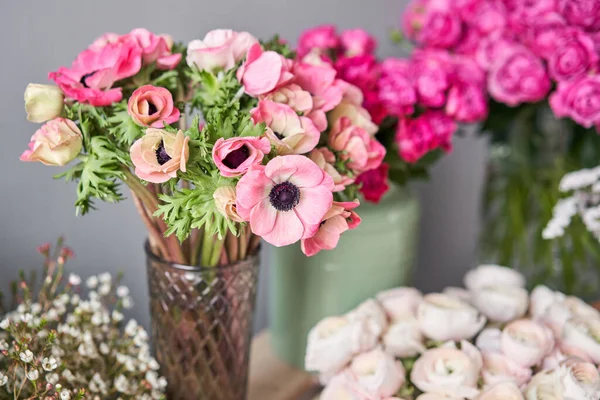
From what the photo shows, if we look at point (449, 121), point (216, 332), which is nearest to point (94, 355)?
point (216, 332)

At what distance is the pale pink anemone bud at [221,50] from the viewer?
0.50 metres

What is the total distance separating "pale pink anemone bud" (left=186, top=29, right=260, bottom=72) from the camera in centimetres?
50

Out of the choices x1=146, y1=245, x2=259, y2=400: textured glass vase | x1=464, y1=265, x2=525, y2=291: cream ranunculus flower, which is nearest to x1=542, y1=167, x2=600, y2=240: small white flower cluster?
x1=464, y1=265, x2=525, y2=291: cream ranunculus flower

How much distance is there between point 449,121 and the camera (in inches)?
27.7

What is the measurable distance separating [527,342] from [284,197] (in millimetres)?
318

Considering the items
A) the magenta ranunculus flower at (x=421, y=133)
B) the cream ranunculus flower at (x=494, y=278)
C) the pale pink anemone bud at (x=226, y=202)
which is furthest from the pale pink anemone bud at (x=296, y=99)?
the cream ranunculus flower at (x=494, y=278)

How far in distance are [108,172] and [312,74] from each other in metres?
0.19

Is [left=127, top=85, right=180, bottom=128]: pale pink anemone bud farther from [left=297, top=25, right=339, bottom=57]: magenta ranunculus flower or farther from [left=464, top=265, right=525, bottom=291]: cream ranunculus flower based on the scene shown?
[left=464, top=265, right=525, bottom=291]: cream ranunculus flower

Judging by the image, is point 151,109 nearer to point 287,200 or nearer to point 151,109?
point 151,109

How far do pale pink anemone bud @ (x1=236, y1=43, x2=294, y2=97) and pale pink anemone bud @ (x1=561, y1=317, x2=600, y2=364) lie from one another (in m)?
0.38

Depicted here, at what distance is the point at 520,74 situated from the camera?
2.39 feet

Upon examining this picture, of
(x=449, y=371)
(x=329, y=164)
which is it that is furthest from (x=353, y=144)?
(x=449, y=371)

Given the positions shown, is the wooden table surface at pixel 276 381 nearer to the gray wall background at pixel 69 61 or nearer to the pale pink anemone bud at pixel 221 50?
the gray wall background at pixel 69 61

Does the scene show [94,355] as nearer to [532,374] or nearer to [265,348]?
[265,348]
